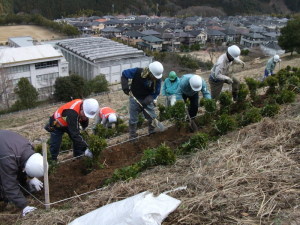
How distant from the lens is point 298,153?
4156 mm

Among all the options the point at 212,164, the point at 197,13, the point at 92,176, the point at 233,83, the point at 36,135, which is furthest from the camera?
the point at 197,13

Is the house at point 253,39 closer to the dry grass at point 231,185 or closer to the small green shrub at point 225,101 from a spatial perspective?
the small green shrub at point 225,101

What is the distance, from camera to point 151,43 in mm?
42469

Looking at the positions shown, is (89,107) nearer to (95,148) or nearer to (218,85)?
(95,148)

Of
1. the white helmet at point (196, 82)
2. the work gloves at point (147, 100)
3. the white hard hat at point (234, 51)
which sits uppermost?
A: the white hard hat at point (234, 51)

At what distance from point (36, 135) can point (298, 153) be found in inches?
410

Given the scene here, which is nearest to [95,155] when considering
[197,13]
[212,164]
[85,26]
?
[212,164]

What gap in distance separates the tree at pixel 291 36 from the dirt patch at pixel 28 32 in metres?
33.4

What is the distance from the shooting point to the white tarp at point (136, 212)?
288 cm

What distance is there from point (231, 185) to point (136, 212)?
4.26 feet

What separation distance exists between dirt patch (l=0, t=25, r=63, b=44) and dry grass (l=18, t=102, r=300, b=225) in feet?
150

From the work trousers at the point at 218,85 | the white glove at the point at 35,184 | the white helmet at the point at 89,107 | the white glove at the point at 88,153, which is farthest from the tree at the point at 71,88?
the white glove at the point at 35,184

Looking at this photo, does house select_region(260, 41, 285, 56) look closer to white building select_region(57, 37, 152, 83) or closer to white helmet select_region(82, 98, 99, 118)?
white building select_region(57, 37, 152, 83)

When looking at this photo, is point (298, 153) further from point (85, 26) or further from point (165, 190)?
point (85, 26)
